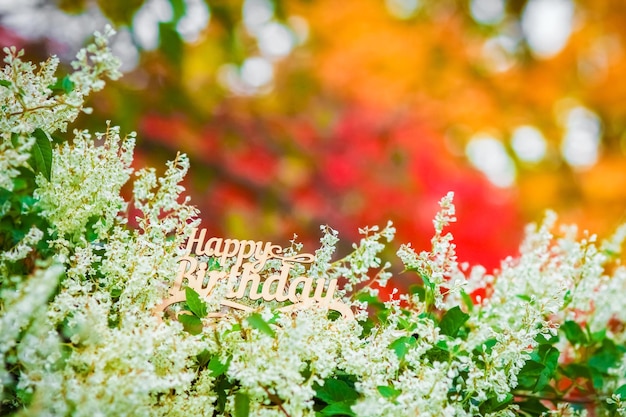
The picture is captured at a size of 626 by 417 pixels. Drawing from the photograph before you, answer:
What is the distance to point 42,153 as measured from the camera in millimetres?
919

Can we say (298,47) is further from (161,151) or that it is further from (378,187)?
(161,151)

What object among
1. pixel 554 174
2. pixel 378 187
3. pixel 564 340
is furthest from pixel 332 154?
pixel 564 340

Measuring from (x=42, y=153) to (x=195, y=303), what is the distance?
0.93 feet

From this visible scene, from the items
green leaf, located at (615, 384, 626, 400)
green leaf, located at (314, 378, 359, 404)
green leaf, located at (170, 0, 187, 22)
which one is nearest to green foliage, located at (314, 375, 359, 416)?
green leaf, located at (314, 378, 359, 404)

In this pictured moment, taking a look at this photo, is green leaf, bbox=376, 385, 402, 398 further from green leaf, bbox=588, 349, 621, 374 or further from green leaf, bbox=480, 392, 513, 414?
green leaf, bbox=588, 349, 621, 374

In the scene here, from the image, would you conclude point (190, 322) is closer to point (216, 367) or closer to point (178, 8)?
point (216, 367)

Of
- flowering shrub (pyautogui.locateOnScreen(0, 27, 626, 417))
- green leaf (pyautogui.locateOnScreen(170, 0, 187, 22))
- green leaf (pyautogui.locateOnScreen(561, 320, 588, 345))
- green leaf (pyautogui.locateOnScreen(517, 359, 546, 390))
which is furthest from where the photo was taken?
green leaf (pyautogui.locateOnScreen(170, 0, 187, 22))

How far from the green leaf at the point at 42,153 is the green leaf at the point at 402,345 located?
20.1 inches

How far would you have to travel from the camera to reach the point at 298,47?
5.41 m

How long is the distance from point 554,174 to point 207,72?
2.71 meters

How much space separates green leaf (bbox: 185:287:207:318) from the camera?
3.11 feet

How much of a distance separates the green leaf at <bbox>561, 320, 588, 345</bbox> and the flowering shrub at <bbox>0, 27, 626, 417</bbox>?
128 millimetres

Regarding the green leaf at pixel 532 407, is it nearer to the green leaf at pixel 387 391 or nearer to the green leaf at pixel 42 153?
the green leaf at pixel 387 391

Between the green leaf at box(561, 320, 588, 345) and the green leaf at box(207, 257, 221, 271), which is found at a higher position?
the green leaf at box(561, 320, 588, 345)
